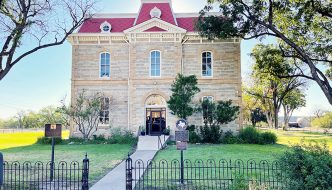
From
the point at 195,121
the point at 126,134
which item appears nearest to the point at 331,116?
the point at 195,121

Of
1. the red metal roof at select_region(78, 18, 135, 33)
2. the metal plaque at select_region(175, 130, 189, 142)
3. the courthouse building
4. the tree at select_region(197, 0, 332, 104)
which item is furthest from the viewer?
the red metal roof at select_region(78, 18, 135, 33)

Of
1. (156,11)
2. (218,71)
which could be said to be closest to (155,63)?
(156,11)

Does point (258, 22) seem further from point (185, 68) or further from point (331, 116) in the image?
point (331, 116)

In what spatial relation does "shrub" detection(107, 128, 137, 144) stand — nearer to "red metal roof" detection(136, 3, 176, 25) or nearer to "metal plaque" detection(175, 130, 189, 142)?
"red metal roof" detection(136, 3, 176, 25)

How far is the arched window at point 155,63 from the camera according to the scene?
27.6 m

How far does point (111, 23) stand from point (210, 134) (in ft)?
46.1

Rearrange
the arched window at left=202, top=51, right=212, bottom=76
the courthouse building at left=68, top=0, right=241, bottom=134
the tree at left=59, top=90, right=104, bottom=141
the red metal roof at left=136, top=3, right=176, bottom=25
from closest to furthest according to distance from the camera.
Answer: the tree at left=59, top=90, right=104, bottom=141 < the courthouse building at left=68, top=0, right=241, bottom=134 < the arched window at left=202, top=51, right=212, bottom=76 < the red metal roof at left=136, top=3, right=176, bottom=25

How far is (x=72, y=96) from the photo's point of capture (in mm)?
27453

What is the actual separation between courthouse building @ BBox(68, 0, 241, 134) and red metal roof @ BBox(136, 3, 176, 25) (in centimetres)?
72

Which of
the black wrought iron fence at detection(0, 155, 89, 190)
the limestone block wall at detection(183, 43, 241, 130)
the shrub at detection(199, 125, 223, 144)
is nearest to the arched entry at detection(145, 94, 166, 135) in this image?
the limestone block wall at detection(183, 43, 241, 130)

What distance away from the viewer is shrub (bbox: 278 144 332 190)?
6.78 m

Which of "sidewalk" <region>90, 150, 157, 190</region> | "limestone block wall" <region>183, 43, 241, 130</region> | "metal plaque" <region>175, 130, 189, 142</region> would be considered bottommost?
"sidewalk" <region>90, 150, 157, 190</region>

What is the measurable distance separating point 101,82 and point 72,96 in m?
2.86

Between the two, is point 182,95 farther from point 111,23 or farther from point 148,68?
point 111,23
